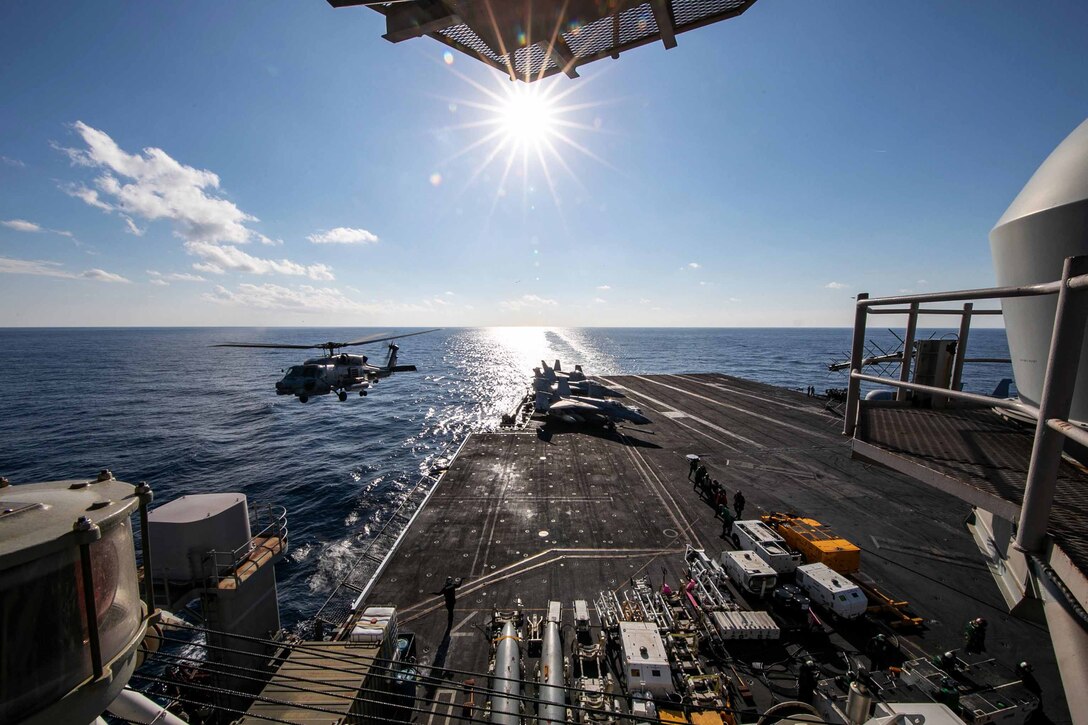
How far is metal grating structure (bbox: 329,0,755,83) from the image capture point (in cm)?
575

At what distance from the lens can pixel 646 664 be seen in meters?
13.9

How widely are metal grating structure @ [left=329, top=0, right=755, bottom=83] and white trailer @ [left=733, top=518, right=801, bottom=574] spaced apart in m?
21.1

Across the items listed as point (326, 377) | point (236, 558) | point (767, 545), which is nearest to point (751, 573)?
point (767, 545)

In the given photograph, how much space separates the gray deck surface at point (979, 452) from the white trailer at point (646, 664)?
1081cm

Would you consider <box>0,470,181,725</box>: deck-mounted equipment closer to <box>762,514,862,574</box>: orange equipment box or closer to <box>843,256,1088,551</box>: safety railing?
<box>843,256,1088,551</box>: safety railing

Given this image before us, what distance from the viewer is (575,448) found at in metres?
41.5

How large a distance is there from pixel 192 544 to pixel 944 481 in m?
20.7

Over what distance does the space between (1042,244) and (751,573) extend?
1619 cm

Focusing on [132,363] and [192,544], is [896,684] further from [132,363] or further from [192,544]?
[132,363]

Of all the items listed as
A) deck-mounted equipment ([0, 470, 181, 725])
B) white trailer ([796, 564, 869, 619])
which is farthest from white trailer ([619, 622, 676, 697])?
deck-mounted equipment ([0, 470, 181, 725])

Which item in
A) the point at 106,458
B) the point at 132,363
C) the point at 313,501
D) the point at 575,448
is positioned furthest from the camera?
the point at 132,363

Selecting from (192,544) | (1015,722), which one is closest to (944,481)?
(1015,722)

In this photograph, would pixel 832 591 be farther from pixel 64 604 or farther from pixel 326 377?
pixel 326 377

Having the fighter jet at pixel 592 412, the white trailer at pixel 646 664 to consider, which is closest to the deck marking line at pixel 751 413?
the fighter jet at pixel 592 412
